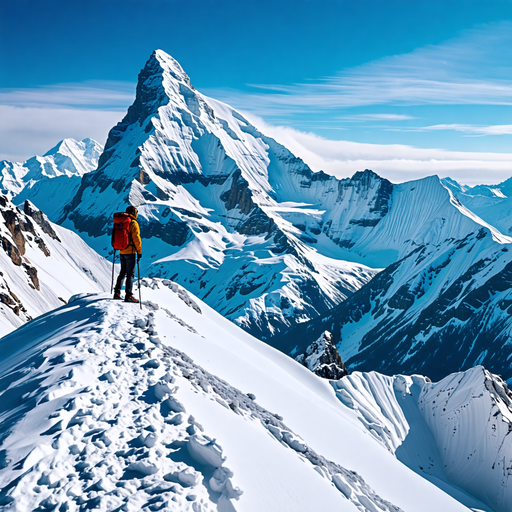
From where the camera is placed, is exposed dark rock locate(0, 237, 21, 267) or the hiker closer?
the hiker

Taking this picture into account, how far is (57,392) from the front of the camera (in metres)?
12.1

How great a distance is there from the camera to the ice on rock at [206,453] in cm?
1079

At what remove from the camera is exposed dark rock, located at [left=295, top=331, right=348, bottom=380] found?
66438mm

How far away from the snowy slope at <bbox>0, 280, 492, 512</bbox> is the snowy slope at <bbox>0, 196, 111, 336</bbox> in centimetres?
6371

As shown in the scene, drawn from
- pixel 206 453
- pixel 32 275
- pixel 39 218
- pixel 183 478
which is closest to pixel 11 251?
pixel 32 275

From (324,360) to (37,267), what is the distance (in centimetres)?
9418

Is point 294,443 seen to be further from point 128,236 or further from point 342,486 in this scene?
point 128,236

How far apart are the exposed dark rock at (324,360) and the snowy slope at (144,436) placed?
44.1 m

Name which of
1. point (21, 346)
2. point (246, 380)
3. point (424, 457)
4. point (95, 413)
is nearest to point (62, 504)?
point (95, 413)

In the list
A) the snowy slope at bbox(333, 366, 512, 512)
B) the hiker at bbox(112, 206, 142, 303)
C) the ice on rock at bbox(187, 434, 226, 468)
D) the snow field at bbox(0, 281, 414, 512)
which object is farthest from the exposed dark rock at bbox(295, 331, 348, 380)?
the ice on rock at bbox(187, 434, 226, 468)

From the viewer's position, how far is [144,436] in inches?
429

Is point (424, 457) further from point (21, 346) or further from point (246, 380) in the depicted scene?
point (21, 346)

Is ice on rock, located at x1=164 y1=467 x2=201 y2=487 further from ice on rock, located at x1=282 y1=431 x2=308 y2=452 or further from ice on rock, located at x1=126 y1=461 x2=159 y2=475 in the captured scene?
ice on rock, located at x1=282 y1=431 x2=308 y2=452

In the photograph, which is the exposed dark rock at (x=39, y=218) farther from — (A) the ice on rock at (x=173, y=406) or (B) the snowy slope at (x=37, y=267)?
(A) the ice on rock at (x=173, y=406)
